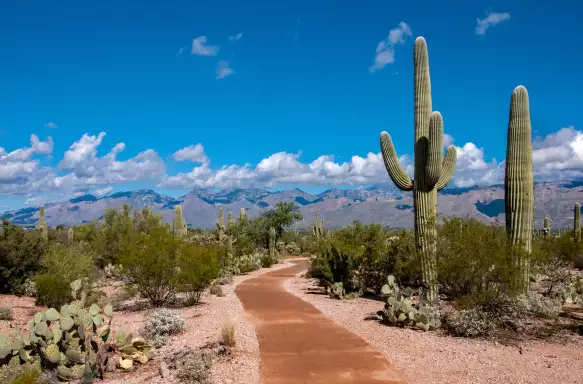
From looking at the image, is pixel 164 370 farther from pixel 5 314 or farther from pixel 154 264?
pixel 5 314

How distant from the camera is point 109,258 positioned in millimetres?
28484

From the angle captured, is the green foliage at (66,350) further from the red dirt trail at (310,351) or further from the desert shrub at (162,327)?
the red dirt trail at (310,351)

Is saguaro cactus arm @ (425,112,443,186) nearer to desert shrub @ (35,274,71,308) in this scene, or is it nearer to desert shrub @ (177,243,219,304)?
desert shrub @ (177,243,219,304)

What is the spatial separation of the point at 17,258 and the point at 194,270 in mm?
7045

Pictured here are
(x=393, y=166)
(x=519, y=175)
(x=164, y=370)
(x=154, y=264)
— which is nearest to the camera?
(x=164, y=370)

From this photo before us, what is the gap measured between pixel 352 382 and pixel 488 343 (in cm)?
392

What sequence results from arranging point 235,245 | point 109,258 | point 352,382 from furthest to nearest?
1. point 235,245
2. point 109,258
3. point 352,382

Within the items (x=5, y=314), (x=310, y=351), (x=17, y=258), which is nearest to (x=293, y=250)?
(x=17, y=258)

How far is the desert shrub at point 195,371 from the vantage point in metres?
7.52

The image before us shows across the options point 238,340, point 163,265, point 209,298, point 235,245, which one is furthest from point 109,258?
point 238,340

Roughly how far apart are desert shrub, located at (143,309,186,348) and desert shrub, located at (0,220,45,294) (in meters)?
8.90

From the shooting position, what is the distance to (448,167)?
594 inches

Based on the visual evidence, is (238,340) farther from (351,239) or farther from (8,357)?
(351,239)

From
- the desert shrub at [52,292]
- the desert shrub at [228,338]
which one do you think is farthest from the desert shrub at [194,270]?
the desert shrub at [228,338]
